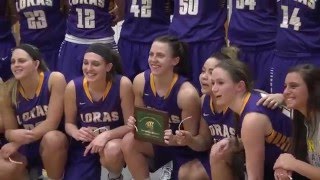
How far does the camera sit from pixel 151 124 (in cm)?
358

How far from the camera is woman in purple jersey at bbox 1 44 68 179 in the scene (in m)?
3.91

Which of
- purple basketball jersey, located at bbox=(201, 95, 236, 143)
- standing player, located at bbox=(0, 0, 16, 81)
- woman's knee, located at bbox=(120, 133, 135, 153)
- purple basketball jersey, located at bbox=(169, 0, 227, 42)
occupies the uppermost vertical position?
purple basketball jersey, located at bbox=(169, 0, 227, 42)

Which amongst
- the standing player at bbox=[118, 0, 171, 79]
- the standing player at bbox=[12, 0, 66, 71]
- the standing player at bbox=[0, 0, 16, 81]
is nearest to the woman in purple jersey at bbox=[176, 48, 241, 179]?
the standing player at bbox=[118, 0, 171, 79]

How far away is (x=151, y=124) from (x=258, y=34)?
2.99 ft

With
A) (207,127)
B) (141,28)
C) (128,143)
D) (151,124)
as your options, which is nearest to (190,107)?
(207,127)

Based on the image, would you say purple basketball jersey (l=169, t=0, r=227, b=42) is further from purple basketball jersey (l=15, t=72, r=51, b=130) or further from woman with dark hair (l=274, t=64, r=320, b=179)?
woman with dark hair (l=274, t=64, r=320, b=179)

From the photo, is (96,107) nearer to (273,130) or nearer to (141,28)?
(141,28)

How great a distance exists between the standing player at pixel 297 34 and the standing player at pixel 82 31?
122 centimetres

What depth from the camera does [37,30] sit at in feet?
15.3

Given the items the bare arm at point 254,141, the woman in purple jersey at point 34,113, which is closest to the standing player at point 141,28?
the woman in purple jersey at point 34,113

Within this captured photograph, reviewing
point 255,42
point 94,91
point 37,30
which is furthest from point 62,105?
point 255,42

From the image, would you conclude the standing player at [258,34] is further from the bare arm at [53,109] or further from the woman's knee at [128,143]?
the bare arm at [53,109]

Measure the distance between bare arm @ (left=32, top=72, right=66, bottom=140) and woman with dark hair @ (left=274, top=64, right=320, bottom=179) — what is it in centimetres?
139

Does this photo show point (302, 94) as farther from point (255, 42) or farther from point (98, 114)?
point (98, 114)
